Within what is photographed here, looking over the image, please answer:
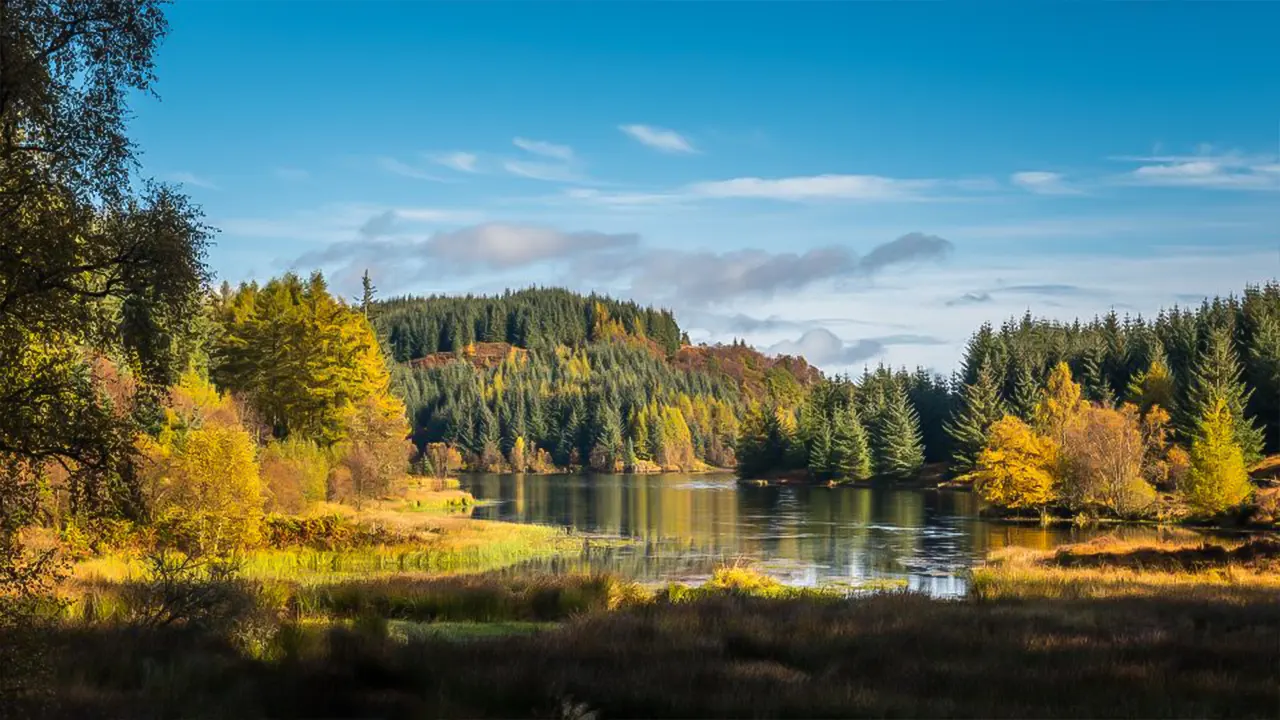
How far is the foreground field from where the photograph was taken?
11.9 m

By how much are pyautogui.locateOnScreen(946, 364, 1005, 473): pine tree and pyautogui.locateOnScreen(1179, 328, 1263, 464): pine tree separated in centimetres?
1856

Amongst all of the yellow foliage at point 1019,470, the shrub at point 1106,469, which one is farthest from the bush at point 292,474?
the shrub at point 1106,469

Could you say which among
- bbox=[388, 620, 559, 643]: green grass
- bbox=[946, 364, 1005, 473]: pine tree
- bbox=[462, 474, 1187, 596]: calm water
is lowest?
bbox=[462, 474, 1187, 596]: calm water

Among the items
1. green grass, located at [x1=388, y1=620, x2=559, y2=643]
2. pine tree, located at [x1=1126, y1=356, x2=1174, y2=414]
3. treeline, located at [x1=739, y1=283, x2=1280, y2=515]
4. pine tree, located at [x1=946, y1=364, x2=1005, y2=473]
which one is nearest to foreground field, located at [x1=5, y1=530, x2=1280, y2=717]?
green grass, located at [x1=388, y1=620, x2=559, y2=643]

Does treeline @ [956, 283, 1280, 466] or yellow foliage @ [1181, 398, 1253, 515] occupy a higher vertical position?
treeline @ [956, 283, 1280, 466]

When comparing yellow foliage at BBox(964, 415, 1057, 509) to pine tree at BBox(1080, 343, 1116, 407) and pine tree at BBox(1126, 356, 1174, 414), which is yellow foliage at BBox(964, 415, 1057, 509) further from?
pine tree at BBox(1080, 343, 1116, 407)

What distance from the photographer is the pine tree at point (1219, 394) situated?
276ft

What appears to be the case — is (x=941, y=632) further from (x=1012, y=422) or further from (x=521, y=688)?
(x=1012, y=422)

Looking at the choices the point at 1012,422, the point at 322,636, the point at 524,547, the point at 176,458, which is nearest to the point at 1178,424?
the point at 1012,422

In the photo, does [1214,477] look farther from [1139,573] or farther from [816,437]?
[816,437]

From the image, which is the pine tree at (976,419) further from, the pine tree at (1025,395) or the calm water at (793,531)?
the calm water at (793,531)

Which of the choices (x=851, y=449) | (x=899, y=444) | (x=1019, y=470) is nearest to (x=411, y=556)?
(x=1019, y=470)

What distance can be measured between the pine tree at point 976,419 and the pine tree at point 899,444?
5.24 m

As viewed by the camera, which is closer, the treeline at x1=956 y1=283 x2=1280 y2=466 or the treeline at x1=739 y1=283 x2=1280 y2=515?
the treeline at x1=739 y1=283 x2=1280 y2=515
